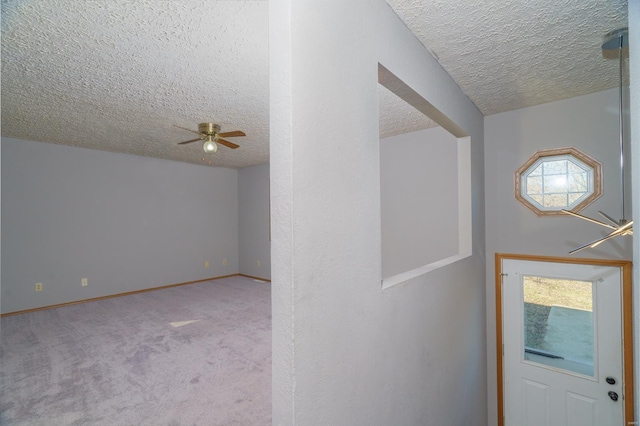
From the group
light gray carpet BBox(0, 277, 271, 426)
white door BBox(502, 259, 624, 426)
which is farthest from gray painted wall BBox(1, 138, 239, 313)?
white door BBox(502, 259, 624, 426)

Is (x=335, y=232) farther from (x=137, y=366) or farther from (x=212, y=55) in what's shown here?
(x=137, y=366)

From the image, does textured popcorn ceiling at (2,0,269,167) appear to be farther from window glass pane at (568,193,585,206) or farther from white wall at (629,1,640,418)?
window glass pane at (568,193,585,206)

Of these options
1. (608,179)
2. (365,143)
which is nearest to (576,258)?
(608,179)

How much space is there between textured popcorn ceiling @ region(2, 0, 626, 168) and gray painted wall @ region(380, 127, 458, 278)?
625mm

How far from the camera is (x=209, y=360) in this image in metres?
2.79

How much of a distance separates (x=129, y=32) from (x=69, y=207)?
13.8 ft

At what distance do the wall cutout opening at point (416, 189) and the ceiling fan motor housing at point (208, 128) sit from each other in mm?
2037

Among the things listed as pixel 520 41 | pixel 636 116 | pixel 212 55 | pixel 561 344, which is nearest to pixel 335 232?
pixel 636 116

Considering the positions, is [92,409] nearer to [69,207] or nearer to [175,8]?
[175,8]

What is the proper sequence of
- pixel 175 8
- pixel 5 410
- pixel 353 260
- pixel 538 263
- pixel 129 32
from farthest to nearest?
pixel 538 263 → pixel 5 410 → pixel 129 32 → pixel 175 8 → pixel 353 260

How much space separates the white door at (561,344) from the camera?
256cm

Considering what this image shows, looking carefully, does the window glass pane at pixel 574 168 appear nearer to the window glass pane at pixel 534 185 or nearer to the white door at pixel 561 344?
the window glass pane at pixel 534 185

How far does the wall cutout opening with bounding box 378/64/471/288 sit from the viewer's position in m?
3.53

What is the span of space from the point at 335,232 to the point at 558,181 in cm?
299
